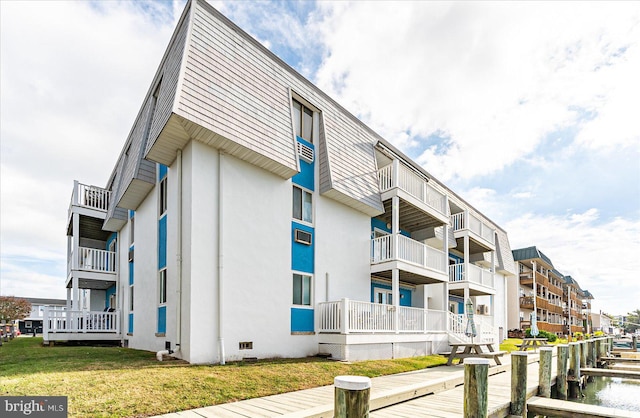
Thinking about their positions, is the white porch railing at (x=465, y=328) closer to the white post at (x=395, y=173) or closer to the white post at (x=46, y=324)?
the white post at (x=395, y=173)

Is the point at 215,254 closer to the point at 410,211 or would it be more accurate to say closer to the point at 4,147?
the point at 4,147

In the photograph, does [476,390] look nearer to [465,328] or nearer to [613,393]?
[613,393]

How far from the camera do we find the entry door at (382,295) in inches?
724

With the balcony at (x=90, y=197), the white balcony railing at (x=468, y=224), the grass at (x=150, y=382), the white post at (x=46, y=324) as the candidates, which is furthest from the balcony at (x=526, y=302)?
the white post at (x=46, y=324)

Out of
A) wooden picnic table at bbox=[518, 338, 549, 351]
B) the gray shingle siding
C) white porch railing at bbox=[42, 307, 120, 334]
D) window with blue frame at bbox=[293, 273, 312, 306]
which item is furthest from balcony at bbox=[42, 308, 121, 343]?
wooden picnic table at bbox=[518, 338, 549, 351]

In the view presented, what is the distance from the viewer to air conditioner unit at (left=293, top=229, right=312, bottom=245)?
46.2 ft

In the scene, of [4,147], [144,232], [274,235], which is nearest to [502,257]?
[274,235]

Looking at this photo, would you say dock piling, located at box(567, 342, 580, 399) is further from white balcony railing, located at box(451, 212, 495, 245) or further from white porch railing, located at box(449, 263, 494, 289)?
white balcony railing, located at box(451, 212, 495, 245)

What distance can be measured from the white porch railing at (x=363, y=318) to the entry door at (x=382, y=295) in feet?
6.73

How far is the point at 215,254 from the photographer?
1142 cm

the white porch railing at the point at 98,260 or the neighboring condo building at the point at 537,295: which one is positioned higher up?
the white porch railing at the point at 98,260

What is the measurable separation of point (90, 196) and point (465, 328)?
20724 millimetres

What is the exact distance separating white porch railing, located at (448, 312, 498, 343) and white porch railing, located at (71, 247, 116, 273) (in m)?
17.4

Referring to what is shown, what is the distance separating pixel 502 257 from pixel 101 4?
1211 inches
